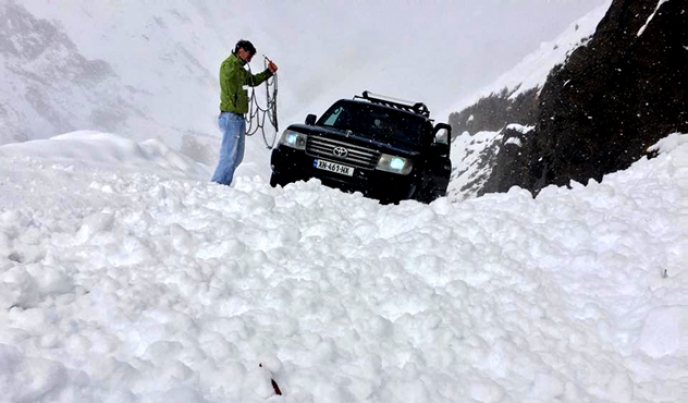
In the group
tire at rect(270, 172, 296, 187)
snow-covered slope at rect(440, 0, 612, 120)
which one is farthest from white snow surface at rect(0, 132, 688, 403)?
snow-covered slope at rect(440, 0, 612, 120)

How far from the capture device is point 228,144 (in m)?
6.89

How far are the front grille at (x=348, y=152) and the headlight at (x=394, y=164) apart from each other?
8 cm

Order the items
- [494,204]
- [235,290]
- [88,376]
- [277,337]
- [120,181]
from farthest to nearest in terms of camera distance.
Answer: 1. [120,181]
2. [494,204]
3. [235,290]
4. [277,337]
5. [88,376]

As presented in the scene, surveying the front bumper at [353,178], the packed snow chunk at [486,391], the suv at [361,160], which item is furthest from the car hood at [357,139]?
the packed snow chunk at [486,391]

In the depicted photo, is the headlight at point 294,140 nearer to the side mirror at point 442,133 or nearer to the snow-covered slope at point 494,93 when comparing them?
the side mirror at point 442,133

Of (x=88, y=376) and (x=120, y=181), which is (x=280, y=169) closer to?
(x=120, y=181)

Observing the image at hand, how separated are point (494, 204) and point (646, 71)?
32.3 ft

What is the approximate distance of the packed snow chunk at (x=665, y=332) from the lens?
272 centimetres

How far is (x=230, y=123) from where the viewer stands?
6.94 m

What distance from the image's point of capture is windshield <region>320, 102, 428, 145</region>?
7055mm

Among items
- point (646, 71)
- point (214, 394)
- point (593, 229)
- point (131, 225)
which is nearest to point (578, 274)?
point (593, 229)

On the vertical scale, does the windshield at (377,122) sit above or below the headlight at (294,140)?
above

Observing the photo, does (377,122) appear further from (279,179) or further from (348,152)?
(279,179)

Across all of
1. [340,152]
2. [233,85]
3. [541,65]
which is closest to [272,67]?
[233,85]
